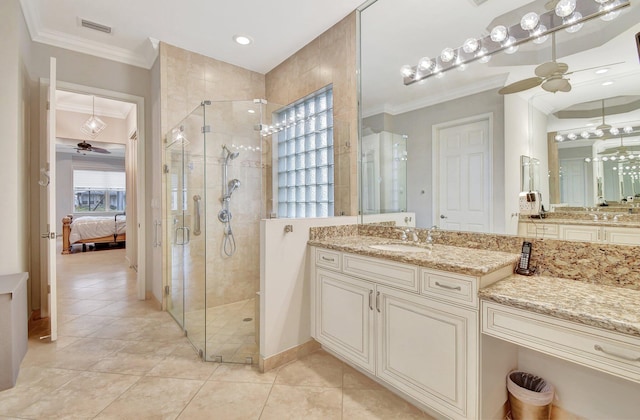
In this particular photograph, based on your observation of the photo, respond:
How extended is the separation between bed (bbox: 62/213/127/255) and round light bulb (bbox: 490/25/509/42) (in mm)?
8473

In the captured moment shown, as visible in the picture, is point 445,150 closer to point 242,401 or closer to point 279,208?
point 279,208

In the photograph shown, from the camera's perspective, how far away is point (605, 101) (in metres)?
1.42

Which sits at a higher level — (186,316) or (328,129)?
(328,129)

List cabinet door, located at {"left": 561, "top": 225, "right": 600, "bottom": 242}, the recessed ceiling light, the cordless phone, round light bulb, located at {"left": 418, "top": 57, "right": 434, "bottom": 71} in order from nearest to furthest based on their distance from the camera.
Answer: cabinet door, located at {"left": 561, "top": 225, "right": 600, "bottom": 242}
the cordless phone
round light bulb, located at {"left": 418, "top": 57, "right": 434, "bottom": 71}
the recessed ceiling light

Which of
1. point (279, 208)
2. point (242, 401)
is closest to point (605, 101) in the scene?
point (279, 208)

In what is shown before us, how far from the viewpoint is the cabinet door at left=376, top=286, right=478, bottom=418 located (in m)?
1.33

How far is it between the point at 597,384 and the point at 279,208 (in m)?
2.40

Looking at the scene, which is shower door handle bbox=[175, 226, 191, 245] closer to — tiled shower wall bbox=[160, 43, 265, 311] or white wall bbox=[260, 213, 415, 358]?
tiled shower wall bbox=[160, 43, 265, 311]

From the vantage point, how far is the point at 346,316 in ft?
6.31

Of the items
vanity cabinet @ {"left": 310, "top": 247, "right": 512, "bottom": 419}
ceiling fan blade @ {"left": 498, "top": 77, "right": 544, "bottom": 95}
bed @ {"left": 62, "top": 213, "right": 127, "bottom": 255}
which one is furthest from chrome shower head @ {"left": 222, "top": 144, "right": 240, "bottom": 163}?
bed @ {"left": 62, "top": 213, "right": 127, "bottom": 255}

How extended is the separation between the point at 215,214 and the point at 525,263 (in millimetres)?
2483

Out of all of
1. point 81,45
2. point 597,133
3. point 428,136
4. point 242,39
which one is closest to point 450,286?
point 597,133

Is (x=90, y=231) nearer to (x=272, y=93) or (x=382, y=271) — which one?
(x=272, y=93)

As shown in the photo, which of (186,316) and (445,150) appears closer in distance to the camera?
(445,150)
